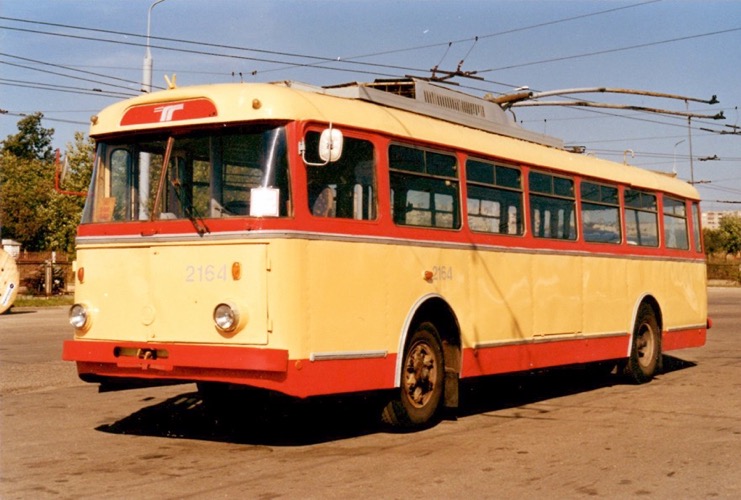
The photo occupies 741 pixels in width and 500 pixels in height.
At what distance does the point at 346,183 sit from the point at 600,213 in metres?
5.66

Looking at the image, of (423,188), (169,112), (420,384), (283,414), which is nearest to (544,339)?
(420,384)

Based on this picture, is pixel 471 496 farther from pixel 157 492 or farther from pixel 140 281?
pixel 140 281

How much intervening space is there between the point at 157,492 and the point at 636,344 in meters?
9.15

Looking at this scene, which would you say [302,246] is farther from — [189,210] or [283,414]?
[283,414]

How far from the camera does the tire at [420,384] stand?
944 cm

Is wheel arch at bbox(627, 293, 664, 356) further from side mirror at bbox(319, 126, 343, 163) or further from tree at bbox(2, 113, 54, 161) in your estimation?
tree at bbox(2, 113, 54, 161)

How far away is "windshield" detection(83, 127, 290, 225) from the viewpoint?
846cm

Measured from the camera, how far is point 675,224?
16000 mm

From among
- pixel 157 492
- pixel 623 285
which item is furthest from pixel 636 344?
pixel 157 492

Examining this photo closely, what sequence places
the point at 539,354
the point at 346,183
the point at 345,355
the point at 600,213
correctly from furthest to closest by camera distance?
the point at 600,213
the point at 539,354
the point at 346,183
the point at 345,355

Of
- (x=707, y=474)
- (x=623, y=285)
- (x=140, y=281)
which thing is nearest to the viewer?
(x=707, y=474)

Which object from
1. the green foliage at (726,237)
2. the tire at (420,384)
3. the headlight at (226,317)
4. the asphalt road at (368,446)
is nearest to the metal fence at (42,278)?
the asphalt road at (368,446)

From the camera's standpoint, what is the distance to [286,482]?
7121 millimetres

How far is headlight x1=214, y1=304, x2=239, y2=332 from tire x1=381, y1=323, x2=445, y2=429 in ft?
6.10
